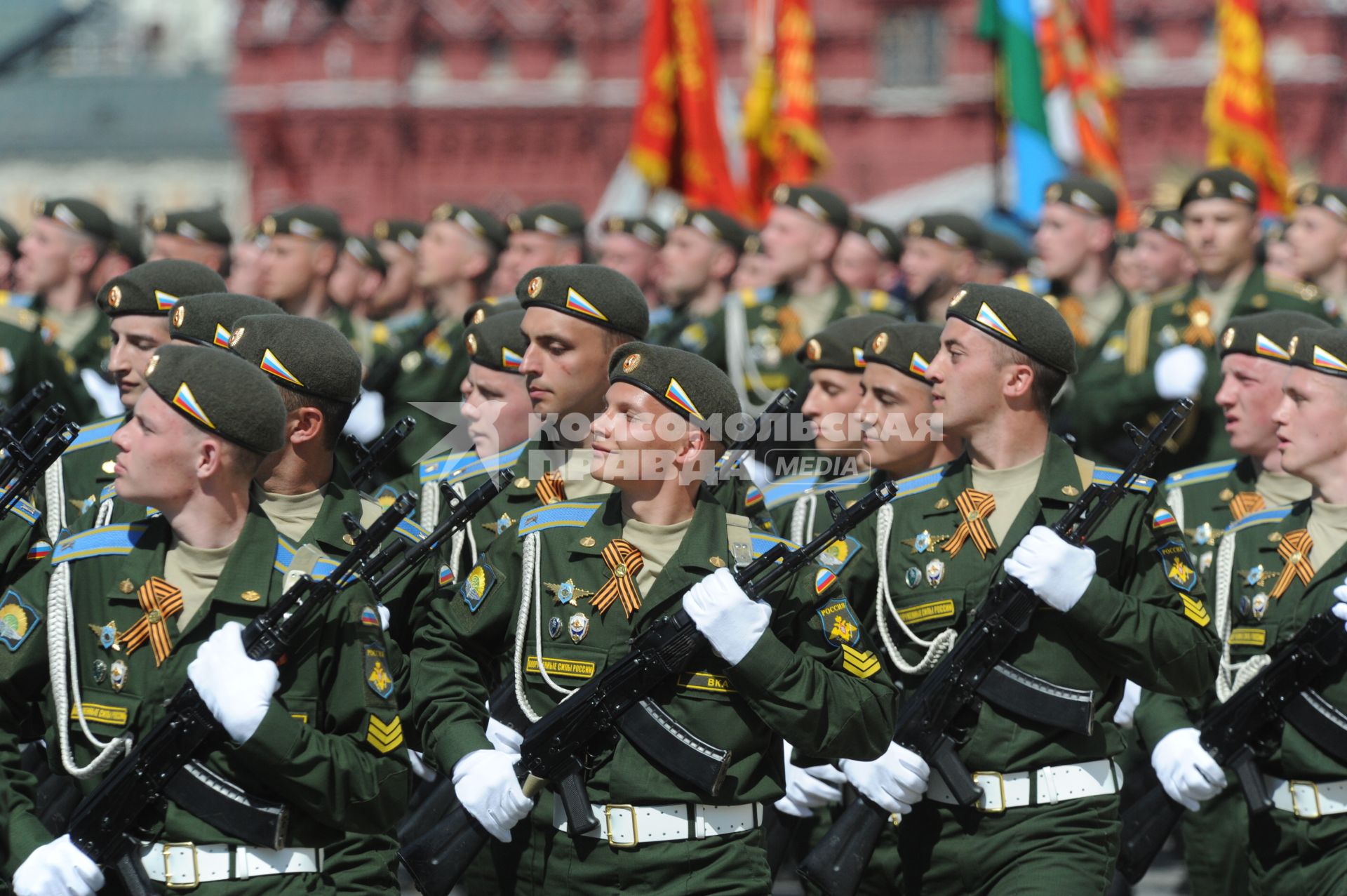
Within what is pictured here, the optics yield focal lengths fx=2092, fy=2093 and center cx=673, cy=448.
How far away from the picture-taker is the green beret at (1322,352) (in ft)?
20.6

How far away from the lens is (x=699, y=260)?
11.5m

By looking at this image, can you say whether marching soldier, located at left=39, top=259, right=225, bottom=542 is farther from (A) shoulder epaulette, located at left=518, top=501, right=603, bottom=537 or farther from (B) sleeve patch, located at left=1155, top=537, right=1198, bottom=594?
(B) sleeve patch, located at left=1155, top=537, right=1198, bottom=594

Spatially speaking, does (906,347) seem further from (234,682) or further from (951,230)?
(951,230)

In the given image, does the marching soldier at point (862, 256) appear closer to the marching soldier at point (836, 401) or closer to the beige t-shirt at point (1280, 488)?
the marching soldier at point (836, 401)

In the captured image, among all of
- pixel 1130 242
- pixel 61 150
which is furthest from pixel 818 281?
pixel 61 150

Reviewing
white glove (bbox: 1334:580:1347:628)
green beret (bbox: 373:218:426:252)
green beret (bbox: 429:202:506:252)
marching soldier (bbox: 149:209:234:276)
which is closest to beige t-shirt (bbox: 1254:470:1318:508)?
white glove (bbox: 1334:580:1347:628)

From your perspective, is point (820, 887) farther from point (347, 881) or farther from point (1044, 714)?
point (347, 881)

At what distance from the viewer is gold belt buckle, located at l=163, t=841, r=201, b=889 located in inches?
182

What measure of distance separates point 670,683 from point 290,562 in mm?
957

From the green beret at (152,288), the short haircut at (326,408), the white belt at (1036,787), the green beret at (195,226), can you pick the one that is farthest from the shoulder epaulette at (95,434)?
the green beret at (195,226)

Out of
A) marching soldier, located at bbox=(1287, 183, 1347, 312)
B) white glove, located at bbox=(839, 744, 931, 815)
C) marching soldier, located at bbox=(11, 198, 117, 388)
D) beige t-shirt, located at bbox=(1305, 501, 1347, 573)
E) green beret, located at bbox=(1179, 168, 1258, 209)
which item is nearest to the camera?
white glove, located at bbox=(839, 744, 931, 815)

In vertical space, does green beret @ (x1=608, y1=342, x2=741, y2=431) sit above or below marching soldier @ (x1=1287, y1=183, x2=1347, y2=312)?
above

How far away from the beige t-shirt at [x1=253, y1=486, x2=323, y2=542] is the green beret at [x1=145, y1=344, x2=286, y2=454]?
2.44ft

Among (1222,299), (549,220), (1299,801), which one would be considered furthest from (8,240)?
(1299,801)
